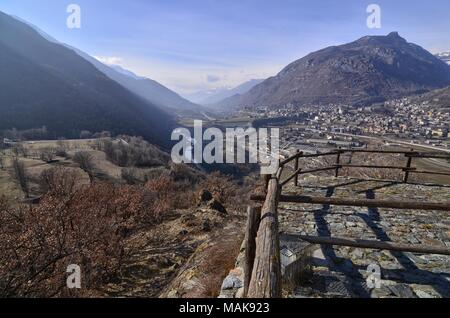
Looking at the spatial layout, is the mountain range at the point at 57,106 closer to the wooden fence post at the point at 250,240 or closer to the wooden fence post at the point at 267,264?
the wooden fence post at the point at 250,240

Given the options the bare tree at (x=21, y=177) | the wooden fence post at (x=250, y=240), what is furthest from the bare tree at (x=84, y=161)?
the wooden fence post at (x=250, y=240)

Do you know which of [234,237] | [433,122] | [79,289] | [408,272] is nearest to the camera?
[408,272]

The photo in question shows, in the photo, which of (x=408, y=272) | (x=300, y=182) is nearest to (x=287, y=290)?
(x=408, y=272)

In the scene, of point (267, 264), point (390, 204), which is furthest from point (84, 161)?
point (267, 264)

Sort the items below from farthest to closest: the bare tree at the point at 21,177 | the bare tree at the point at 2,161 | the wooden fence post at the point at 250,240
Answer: the bare tree at the point at 2,161 < the bare tree at the point at 21,177 < the wooden fence post at the point at 250,240

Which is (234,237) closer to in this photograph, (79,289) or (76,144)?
(79,289)
